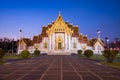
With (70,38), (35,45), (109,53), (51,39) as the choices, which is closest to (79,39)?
(70,38)

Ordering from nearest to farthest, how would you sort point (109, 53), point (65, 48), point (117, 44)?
point (109, 53), point (65, 48), point (117, 44)

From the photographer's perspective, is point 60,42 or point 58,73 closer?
point 58,73

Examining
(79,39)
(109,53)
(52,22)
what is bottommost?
(109,53)

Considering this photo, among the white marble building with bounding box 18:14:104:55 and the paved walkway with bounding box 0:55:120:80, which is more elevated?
the white marble building with bounding box 18:14:104:55

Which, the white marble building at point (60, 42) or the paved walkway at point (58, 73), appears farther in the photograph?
the white marble building at point (60, 42)

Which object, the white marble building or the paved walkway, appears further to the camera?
the white marble building

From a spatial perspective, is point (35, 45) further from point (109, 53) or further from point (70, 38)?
point (109, 53)

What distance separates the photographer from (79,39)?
9600 cm

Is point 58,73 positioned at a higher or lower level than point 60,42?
lower

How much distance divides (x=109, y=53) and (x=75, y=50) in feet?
187

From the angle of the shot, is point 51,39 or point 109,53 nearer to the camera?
point 109,53

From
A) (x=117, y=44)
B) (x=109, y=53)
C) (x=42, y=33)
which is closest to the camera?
(x=109, y=53)

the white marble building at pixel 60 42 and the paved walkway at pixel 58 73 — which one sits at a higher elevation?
the white marble building at pixel 60 42

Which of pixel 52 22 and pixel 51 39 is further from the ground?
pixel 52 22
